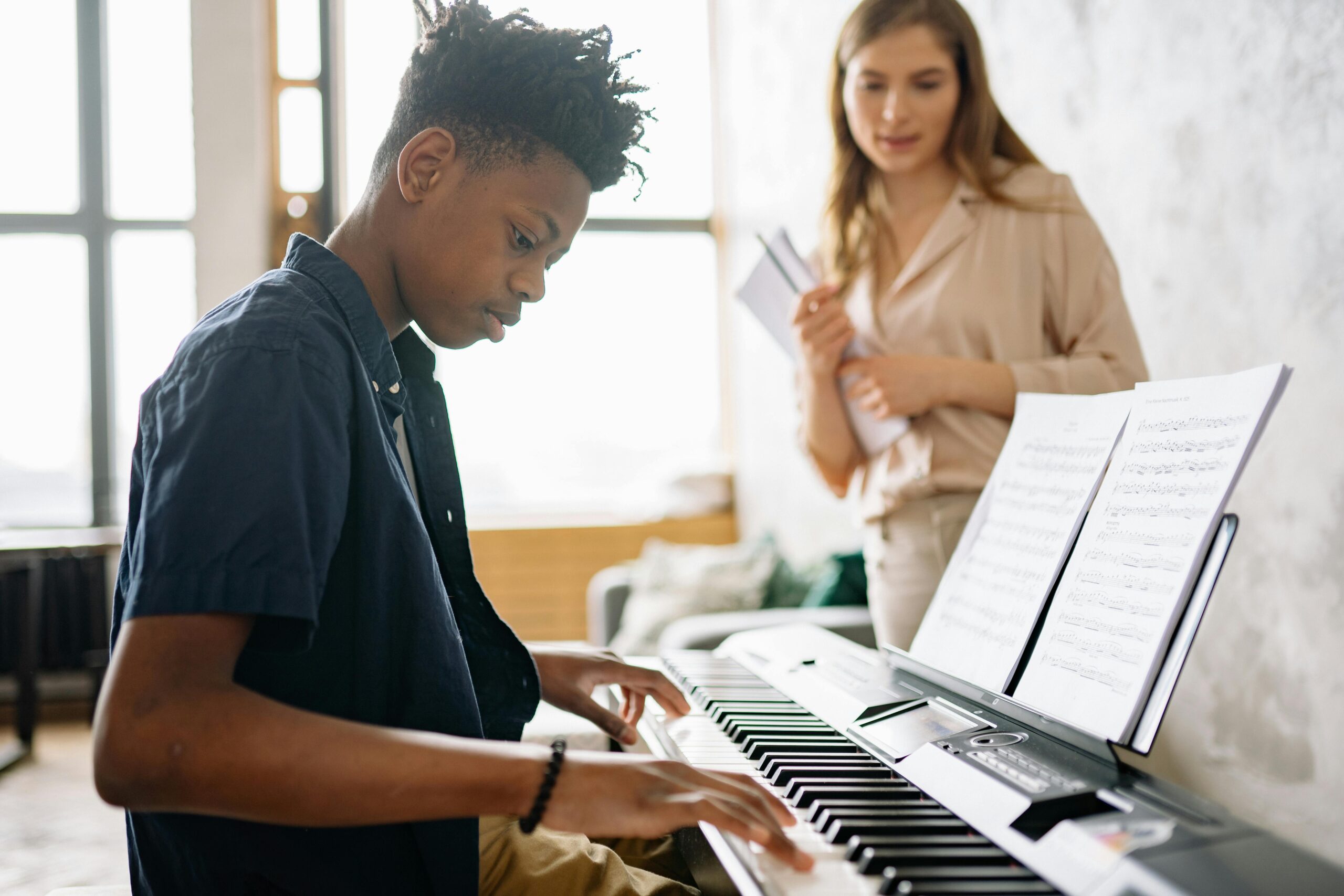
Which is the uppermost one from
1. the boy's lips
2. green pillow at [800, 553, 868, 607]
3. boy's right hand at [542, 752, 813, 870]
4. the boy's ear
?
the boy's ear

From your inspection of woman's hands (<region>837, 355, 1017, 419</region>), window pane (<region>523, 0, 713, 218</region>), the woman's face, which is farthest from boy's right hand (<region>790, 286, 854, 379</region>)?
window pane (<region>523, 0, 713, 218</region>)

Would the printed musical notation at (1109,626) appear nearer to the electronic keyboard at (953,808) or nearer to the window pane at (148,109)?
the electronic keyboard at (953,808)

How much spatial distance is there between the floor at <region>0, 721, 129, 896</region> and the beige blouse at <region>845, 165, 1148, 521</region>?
2068 millimetres

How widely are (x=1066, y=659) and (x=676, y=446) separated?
4.76 metres

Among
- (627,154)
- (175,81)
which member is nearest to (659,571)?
(627,154)

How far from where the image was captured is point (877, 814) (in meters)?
0.77

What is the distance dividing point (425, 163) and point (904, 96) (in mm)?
936

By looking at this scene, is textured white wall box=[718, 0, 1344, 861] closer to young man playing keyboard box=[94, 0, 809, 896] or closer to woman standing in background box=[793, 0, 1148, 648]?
woman standing in background box=[793, 0, 1148, 648]

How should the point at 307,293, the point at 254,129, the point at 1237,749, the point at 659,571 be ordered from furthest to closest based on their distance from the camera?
the point at 254,129 → the point at 659,571 → the point at 1237,749 → the point at 307,293

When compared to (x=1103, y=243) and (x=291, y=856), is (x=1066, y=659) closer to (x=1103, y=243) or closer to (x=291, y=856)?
(x=291, y=856)

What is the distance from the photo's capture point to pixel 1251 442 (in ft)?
2.57

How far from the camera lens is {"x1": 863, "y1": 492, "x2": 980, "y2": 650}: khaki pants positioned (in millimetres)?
1567

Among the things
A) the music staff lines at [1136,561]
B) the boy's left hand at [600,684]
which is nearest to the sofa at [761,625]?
the boy's left hand at [600,684]

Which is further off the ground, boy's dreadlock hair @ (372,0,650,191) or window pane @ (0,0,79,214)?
window pane @ (0,0,79,214)
